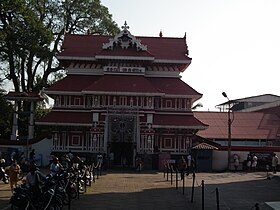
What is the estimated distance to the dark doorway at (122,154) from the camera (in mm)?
38938

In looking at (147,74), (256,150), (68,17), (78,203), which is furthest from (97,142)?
(78,203)

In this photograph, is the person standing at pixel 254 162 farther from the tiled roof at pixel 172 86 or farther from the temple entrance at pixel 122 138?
the temple entrance at pixel 122 138

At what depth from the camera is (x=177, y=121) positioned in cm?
3828

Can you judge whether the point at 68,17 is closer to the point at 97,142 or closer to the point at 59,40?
the point at 59,40

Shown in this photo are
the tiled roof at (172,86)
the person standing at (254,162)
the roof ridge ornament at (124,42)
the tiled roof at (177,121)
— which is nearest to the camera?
the person standing at (254,162)

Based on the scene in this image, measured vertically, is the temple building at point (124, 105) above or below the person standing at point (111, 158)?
above

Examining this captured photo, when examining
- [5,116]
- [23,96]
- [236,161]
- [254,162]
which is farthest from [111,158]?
[5,116]

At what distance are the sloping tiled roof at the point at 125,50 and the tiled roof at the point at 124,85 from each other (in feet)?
6.47

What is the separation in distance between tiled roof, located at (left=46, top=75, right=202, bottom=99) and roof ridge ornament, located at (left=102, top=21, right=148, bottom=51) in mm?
2648

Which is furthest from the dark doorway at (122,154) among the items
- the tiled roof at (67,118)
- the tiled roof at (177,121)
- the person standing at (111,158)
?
the tiled roof at (177,121)

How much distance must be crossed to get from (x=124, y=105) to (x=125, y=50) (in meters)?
5.17

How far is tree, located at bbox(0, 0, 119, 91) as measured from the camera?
136ft

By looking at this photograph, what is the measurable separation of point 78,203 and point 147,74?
2575 cm

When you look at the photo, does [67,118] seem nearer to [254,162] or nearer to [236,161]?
[236,161]
